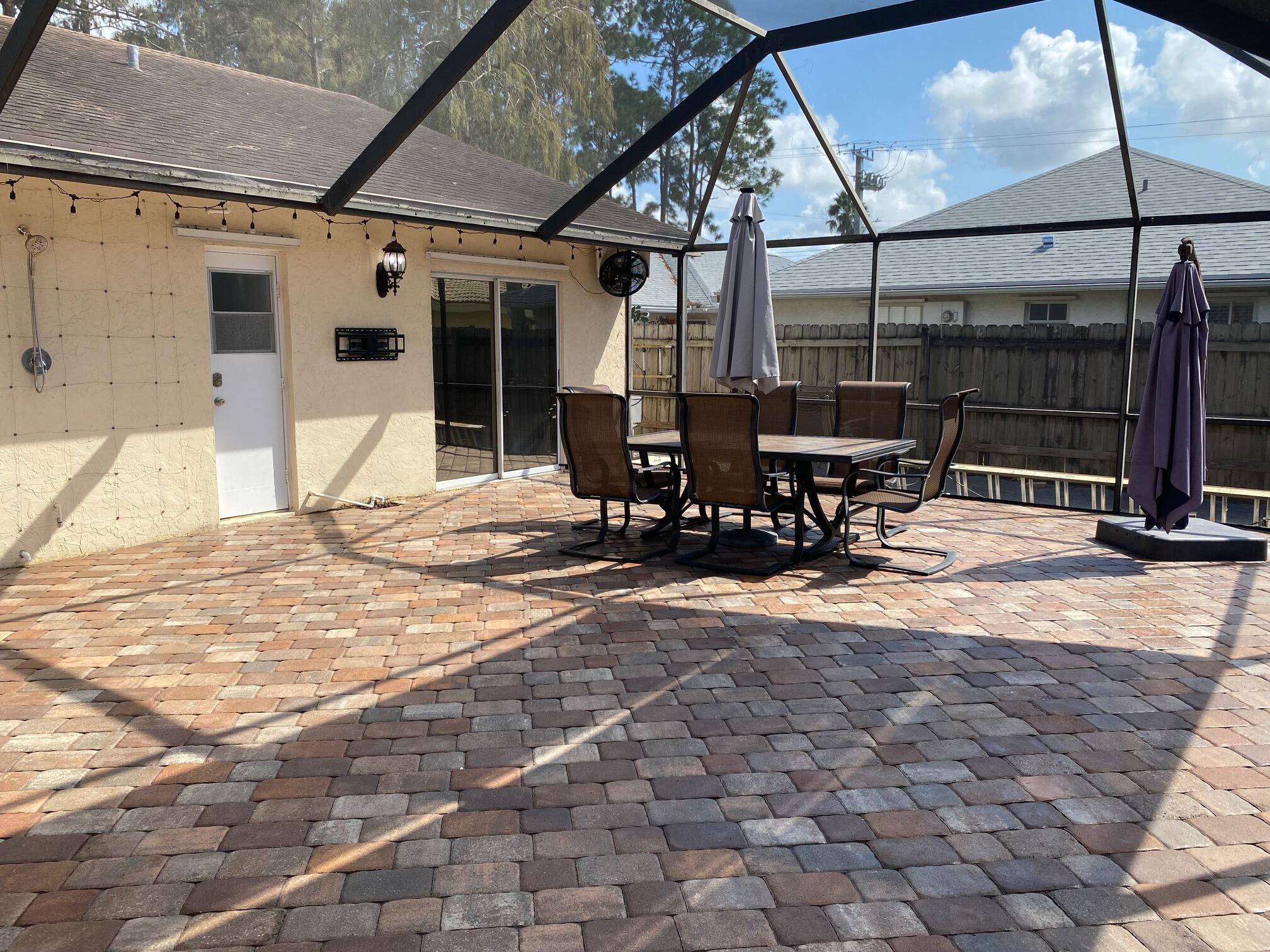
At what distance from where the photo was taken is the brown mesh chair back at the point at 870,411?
6.89 meters

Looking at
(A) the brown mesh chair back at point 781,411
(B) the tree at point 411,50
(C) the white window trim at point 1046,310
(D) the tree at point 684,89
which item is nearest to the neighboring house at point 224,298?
(B) the tree at point 411,50

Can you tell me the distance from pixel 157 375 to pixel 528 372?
3.85 meters

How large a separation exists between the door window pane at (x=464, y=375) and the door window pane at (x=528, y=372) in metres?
0.19

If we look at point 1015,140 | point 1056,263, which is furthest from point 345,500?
point 1056,263

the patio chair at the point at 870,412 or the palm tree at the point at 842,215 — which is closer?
the patio chair at the point at 870,412

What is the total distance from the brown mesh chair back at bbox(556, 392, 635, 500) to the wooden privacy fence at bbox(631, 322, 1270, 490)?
2920 mm

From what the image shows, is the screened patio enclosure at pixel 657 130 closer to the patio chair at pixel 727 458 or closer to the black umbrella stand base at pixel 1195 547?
the black umbrella stand base at pixel 1195 547

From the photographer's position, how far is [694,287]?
18438 mm

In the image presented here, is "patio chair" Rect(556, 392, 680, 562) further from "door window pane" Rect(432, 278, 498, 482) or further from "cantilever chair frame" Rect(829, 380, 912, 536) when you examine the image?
"door window pane" Rect(432, 278, 498, 482)

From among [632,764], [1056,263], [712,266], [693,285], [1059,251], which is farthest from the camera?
[712,266]

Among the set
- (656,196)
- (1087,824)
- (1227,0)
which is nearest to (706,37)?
(656,196)

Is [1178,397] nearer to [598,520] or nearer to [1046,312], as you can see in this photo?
[598,520]

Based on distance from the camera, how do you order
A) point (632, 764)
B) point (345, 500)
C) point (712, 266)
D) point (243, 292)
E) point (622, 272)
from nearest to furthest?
point (632, 764)
point (243, 292)
point (345, 500)
point (622, 272)
point (712, 266)

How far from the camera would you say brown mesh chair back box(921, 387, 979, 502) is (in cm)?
557
